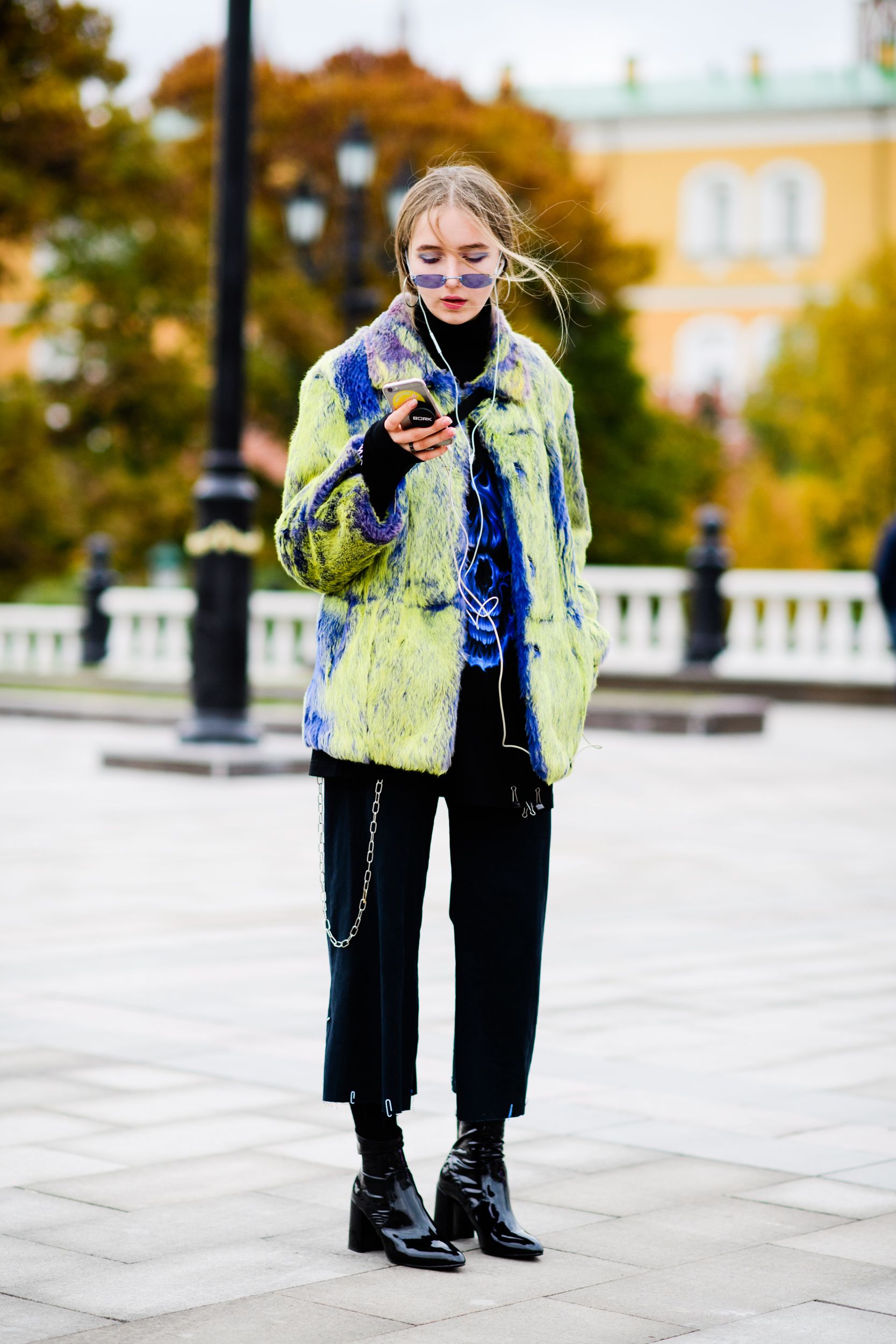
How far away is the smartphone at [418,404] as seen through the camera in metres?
3.44

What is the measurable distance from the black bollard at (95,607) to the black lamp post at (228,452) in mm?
9916

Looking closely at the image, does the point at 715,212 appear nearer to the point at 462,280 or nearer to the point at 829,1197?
the point at 829,1197

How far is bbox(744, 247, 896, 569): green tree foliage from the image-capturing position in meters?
43.2

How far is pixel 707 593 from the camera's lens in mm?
20500

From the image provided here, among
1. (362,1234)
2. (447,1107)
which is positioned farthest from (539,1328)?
(447,1107)

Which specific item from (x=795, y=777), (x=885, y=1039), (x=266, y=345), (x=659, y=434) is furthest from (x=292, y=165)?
(x=885, y=1039)

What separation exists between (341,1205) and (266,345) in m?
29.1

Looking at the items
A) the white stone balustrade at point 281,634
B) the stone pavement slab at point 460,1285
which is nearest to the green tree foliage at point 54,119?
the white stone balustrade at point 281,634

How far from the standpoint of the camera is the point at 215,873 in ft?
27.4

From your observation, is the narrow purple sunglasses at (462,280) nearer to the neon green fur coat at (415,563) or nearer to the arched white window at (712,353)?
the neon green fur coat at (415,563)

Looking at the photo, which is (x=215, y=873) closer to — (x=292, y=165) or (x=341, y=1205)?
(x=341, y=1205)

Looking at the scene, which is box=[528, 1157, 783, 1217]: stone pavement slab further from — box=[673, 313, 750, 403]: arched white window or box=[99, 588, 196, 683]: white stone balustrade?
box=[673, 313, 750, 403]: arched white window

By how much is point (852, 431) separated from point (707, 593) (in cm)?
2507

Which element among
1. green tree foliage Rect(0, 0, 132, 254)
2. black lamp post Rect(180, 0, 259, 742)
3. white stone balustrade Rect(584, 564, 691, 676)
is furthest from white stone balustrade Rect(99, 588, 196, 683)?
black lamp post Rect(180, 0, 259, 742)
